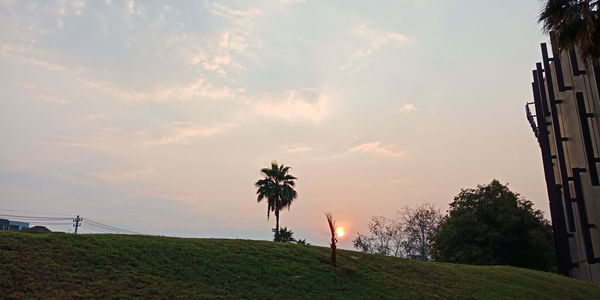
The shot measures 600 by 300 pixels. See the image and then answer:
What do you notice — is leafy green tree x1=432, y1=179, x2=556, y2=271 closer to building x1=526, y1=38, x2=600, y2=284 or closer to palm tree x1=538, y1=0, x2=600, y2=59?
building x1=526, y1=38, x2=600, y2=284

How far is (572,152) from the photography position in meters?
28.2

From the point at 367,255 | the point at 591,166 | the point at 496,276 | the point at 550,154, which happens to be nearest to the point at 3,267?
the point at 367,255

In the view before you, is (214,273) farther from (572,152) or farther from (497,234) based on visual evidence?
(497,234)

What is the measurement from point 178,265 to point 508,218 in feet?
104

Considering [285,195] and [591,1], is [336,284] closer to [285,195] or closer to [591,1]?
[591,1]

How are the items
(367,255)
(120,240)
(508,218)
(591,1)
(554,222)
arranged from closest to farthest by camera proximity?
(591,1) < (120,240) < (367,255) < (554,222) < (508,218)

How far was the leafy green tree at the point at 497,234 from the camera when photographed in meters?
38.2

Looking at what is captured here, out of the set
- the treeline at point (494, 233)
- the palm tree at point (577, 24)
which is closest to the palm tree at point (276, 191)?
the treeline at point (494, 233)

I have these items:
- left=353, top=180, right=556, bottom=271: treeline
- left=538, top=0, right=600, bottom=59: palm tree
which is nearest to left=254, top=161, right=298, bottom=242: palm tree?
left=353, top=180, right=556, bottom=271: treeline

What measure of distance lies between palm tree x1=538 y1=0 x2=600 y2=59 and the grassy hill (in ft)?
33.2

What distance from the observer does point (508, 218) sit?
1511 inches

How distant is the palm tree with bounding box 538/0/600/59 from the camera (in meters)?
13.4

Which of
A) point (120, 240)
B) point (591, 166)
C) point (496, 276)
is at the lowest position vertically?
point (496, 276)

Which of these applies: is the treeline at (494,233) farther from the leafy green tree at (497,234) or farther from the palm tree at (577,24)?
the palm tree at (577,24)
